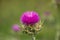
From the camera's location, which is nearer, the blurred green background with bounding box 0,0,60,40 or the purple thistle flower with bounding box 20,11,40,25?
the purple thistle flower with bounding box 20,11,40,25

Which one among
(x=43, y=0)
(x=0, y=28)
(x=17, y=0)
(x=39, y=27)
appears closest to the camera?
(x=39, y=27)

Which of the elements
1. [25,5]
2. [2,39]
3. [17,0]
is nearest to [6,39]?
[2,39]

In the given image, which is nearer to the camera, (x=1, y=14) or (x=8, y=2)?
(x=1, y=14)

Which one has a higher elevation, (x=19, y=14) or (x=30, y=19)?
(x=19, y=14)

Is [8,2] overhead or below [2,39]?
overhead

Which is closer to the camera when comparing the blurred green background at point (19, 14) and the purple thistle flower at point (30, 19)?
the purple thistle flower at point (30, 19)

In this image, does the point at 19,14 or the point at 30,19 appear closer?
the point at 30,19

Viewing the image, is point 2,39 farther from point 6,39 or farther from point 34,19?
point 34,19

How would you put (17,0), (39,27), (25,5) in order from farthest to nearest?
1. (17,0)
2. (25,5)
3. (39,27)

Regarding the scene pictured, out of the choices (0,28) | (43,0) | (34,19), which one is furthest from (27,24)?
(43,0)

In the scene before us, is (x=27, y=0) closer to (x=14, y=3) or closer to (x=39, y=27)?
(x=14, y=3)
